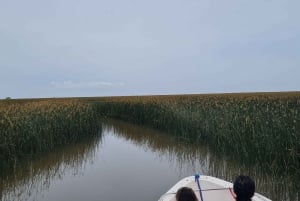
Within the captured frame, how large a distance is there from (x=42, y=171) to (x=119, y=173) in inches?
73.0

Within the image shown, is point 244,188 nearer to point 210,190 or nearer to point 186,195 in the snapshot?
point 186,195

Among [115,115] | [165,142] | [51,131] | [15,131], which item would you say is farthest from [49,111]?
[115,115]

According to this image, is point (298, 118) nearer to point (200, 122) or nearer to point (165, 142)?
point (200, 122)

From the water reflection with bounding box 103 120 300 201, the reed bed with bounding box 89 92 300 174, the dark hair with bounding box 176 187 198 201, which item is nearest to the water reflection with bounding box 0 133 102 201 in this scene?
the water reflection with bounding box 103 120 300 201

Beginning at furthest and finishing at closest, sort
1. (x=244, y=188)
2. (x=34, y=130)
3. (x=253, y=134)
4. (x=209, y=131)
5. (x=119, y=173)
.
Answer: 1. (x=209, y=131)
2. (x=34, y=130)
3. (x=119, y=173)
4. (x=253, y=134)
5. (x=244, y=188)

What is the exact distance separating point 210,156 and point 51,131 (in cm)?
499

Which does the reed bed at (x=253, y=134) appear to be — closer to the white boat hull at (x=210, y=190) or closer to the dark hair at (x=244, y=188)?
the white boat hull at (x=210, y=190)

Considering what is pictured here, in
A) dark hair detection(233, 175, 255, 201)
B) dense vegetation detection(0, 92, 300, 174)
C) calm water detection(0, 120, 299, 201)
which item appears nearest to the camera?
dark hair detection(233, 175, 255, 201)

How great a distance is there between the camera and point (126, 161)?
29.1ft

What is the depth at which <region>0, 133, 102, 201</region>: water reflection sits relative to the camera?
591 cm

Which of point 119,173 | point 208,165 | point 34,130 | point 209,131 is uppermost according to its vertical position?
point 34,130

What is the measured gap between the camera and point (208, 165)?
24.4 ft

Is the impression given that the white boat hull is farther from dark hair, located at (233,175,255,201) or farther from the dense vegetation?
A: the dense vegetation

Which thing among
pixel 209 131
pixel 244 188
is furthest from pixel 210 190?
pixel 209 131
